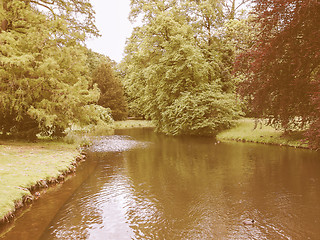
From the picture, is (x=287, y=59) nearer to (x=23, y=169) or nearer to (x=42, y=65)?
(x=42, y=65)

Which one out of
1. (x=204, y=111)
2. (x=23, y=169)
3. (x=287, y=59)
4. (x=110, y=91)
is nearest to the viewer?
(x=23, y=169)

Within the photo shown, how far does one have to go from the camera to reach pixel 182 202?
8.24 meters

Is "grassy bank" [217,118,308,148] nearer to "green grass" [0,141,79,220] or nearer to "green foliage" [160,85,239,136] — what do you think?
"green foliage" [160,85,239,136]

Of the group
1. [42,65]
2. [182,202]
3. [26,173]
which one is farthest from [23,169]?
[42,65]

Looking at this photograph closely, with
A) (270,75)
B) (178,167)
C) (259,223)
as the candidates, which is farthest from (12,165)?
(270,75)

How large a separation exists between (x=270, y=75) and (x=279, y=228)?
9873 millimetres

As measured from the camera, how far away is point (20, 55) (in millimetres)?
14945

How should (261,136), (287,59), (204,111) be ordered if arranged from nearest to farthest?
(287,59)
(261,136)
(204,111)

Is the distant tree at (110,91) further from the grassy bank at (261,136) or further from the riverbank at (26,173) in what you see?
the riverbank at (26,173)

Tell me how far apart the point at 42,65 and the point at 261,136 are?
15.5 meters

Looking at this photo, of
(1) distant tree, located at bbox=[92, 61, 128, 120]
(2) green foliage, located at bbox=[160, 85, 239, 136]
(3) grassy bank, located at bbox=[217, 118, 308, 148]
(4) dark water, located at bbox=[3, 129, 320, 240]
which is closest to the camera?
(4) dark water, located at bbox=[3, 129, 320, 240]

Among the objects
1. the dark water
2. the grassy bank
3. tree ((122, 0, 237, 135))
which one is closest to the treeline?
the dark water

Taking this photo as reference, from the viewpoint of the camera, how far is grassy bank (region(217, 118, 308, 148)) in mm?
18509

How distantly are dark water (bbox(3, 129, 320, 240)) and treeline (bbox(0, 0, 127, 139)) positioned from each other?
4.01m
